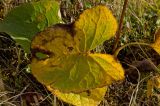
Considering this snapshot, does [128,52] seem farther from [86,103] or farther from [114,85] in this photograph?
[86,103]

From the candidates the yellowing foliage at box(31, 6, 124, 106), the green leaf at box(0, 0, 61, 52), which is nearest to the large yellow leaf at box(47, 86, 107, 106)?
the yellowing foliage at box(31, 6, 124, 106)

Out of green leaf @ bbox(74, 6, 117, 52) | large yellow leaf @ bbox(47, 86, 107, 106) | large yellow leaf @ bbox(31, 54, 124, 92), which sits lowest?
large yellow leaf @ bbox(47, 86, 107, 106)

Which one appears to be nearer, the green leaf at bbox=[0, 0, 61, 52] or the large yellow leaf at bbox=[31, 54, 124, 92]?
the large yellow leaf at bbox=[31, 54, 124, 92]

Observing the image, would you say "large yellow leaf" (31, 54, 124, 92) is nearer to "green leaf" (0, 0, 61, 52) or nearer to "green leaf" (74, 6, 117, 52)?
"green leaf" (74, 6, 117, 52)

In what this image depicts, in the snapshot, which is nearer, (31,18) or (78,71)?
(78,71)

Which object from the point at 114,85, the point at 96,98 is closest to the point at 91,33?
the point at 96,98

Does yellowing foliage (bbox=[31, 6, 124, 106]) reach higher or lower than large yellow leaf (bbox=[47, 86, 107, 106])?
higher

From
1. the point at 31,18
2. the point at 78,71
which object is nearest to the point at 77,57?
the point at 78,71

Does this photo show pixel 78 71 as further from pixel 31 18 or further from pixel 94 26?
pixel 31 18
